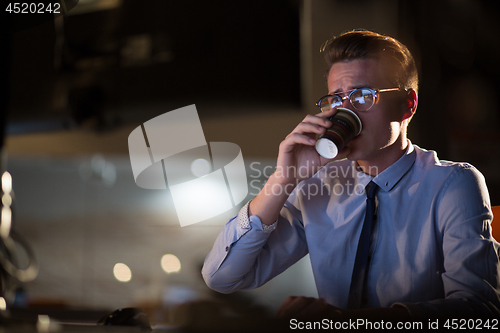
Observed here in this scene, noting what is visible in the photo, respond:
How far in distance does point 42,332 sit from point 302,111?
1.64m

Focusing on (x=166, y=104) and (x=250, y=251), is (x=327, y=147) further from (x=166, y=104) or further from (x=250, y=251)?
(x=166, y=104)

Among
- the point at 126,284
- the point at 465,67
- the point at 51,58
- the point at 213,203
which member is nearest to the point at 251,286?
the point at 213,203

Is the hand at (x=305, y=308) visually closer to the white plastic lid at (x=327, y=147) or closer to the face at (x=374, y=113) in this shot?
the white plastic lid at (x=327, y=147)

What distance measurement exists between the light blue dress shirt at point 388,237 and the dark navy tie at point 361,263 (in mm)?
17

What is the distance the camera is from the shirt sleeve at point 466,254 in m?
0.68

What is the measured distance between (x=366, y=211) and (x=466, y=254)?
28 cm

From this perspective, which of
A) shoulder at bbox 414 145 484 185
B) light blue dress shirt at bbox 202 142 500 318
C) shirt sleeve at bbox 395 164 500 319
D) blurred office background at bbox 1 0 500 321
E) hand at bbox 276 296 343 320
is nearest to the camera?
hand at bbox 276 296 343 320

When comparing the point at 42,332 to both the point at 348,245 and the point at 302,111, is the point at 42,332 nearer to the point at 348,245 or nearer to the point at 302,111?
the point at 348,245

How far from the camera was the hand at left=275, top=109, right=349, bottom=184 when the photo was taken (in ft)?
2.80

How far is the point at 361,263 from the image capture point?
990 millimetres

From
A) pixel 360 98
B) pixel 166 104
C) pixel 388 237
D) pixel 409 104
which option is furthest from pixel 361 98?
pixel 166 104

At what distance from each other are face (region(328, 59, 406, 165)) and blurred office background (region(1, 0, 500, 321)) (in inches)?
12.8

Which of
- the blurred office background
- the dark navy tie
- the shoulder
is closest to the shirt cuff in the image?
the dark navy tie

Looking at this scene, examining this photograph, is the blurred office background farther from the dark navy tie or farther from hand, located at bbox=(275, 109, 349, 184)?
the dark navy tie
